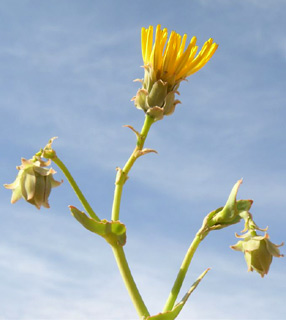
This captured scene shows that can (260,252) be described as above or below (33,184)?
below

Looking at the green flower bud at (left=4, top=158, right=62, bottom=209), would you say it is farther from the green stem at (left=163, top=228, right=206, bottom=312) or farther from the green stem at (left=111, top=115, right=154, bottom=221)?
the green stem at (left=163, top=228, right=206, bottom=312)

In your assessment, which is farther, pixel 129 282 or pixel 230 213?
pixel 230 213

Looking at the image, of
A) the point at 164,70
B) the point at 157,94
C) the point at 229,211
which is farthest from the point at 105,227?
the point at 164,70

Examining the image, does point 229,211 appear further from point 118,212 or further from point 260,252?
point 118,212

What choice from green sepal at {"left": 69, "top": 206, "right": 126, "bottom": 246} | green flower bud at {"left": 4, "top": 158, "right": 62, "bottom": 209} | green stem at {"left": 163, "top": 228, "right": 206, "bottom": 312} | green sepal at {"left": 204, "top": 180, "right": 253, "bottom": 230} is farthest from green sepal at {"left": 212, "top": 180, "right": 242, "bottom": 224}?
green flower bud at {"left": 4, "top": 158, "right": 62, "bottom": 209}

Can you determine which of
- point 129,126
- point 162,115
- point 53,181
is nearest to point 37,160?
point 53,181

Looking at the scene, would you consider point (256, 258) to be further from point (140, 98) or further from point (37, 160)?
point (37, 160)

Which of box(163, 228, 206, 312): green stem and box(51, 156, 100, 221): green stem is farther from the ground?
box(51, 156, 100, 221): green stem
